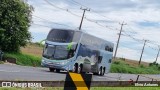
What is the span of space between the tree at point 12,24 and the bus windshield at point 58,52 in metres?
14.4

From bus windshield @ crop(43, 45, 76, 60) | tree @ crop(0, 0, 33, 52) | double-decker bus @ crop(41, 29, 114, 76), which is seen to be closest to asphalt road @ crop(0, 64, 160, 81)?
double-decker bus @ crop(41, 29, 114, 76)

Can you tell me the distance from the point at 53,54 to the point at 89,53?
3.93 metres

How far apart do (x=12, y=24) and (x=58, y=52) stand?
16.1 m

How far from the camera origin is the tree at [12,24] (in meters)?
48.4

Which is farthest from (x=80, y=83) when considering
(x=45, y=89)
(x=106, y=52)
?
(x=106, y=52)

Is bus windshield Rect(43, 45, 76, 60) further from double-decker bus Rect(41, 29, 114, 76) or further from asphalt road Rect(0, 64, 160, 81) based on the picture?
asphalt road Rect(0, 64, 160, 81)

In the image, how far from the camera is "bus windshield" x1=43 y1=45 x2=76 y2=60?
33469 mm

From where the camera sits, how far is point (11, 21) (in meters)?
48.8

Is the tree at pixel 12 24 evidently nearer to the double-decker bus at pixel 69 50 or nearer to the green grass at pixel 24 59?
the green grass at pixel 24 59

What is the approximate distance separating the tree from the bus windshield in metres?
14.4

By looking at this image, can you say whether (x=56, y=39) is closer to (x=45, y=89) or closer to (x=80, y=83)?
(x=45, y=89)

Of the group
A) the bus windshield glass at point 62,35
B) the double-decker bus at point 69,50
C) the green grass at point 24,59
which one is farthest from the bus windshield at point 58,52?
the green grass at point 24,59

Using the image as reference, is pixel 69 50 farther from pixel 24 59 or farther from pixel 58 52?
pixel 24 59

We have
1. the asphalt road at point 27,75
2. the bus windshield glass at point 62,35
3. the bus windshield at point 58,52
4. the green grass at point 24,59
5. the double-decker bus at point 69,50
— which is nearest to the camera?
the asphalt road at point 27,75
